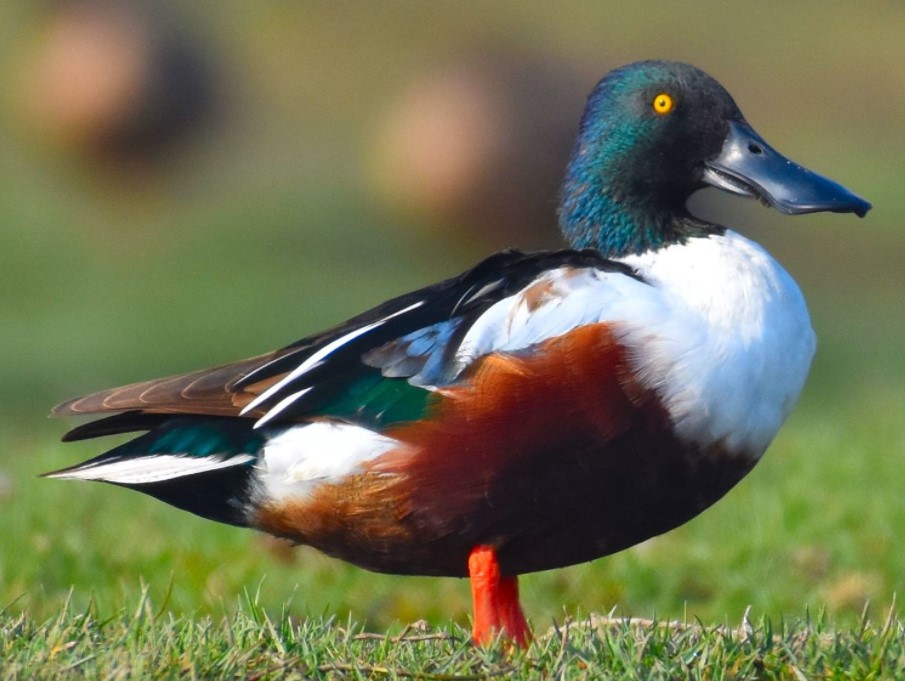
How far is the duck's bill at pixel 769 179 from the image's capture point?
12.6ft

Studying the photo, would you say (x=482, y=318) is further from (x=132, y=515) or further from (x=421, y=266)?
(x=421, y=266)

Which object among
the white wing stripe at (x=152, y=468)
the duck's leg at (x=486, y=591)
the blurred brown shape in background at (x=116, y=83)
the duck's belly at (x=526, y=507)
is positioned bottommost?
the duck's leg at (x=486, y=591)

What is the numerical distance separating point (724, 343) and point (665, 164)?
0.66 m

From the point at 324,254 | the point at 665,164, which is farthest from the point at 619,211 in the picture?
the point at 324,254

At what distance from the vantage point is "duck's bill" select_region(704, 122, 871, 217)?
3830mm

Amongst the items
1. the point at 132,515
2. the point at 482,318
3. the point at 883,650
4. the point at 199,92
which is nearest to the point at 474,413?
the point at 482,318

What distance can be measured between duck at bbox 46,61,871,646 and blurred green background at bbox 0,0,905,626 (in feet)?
1.56

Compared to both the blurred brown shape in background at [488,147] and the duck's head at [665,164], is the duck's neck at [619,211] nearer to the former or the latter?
the duck's head at [665,164]

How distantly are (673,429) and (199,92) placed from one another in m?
12.7

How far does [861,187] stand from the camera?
1673 cm

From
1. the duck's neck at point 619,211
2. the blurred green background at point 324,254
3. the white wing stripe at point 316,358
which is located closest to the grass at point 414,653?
the white wing stripe at point 316,358

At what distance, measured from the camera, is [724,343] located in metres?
3.44

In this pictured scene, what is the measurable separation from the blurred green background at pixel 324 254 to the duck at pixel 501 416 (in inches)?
18.7

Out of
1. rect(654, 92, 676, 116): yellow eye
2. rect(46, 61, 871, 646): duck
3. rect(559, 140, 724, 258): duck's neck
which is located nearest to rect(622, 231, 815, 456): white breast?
rect(46, 61, 871, 646): duck
